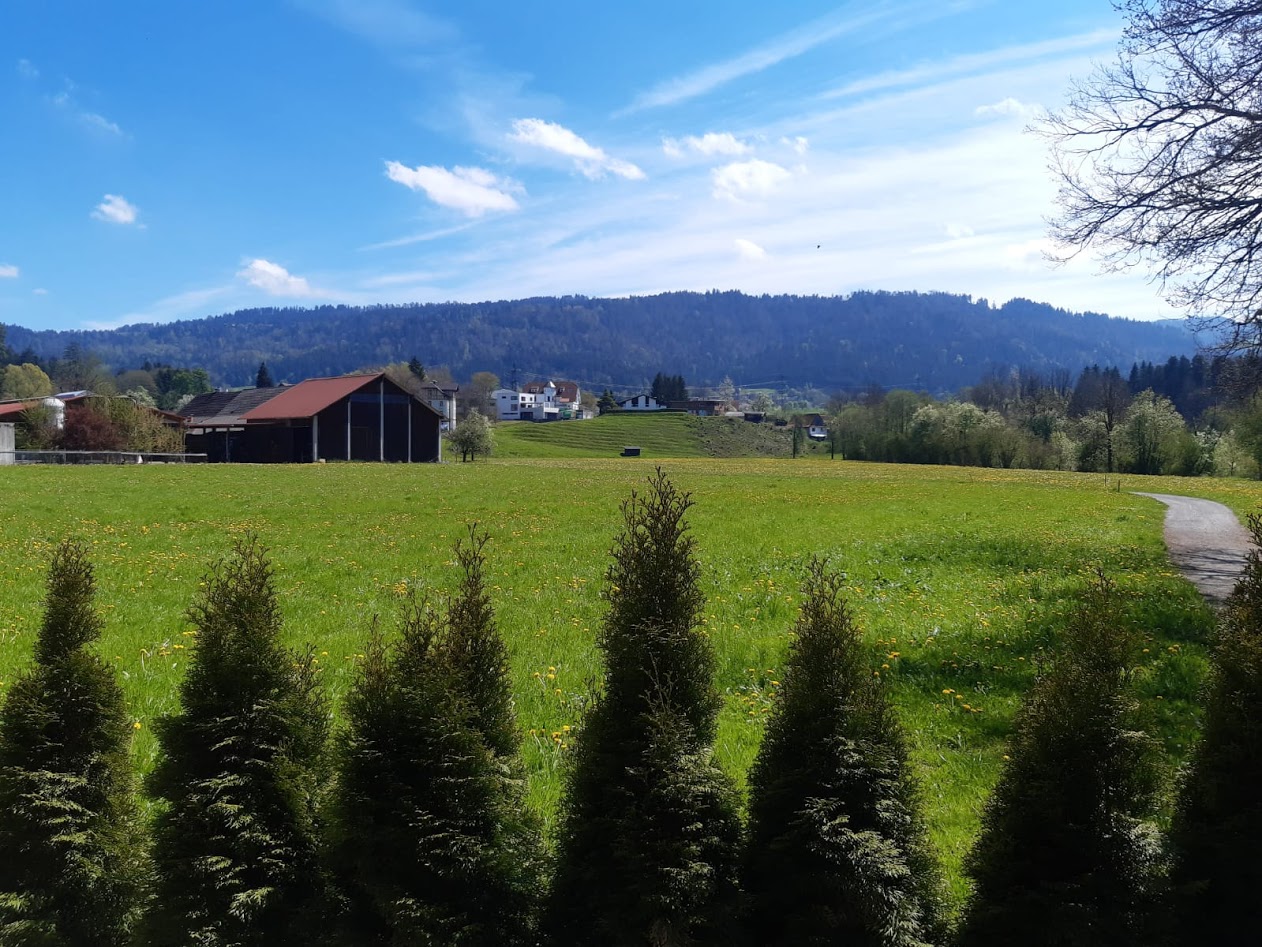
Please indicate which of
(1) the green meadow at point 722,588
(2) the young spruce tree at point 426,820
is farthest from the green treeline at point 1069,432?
(2) the young spruce tree at point 426,820

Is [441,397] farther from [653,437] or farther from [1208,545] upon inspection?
[1208,545]

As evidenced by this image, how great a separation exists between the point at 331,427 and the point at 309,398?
5291 mm

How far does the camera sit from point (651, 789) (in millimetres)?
3029

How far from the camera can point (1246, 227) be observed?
11.4m

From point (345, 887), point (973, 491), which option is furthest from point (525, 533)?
point (973, 491)

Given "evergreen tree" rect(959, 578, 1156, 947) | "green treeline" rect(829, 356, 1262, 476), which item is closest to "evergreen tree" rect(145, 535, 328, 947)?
"evergreen tree" rect(959, 578, 1156, 947)

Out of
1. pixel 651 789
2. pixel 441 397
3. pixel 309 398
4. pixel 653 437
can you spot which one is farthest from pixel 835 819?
pixel 653 437

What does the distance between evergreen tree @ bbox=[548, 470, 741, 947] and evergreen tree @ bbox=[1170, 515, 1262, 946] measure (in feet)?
5.80

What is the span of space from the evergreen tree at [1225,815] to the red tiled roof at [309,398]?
70372 mm

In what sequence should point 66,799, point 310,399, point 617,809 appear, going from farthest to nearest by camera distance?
point 310,399, point 66,799, point 617,809

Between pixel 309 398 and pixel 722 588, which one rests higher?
pixel 309 398

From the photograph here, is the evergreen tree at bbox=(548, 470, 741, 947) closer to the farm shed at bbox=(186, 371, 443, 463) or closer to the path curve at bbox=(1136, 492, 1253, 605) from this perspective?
the path curve at bbox=(1136, 492, 1253, 605)

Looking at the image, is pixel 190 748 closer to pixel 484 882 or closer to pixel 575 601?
pixel 484 882

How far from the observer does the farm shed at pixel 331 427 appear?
6862cm
